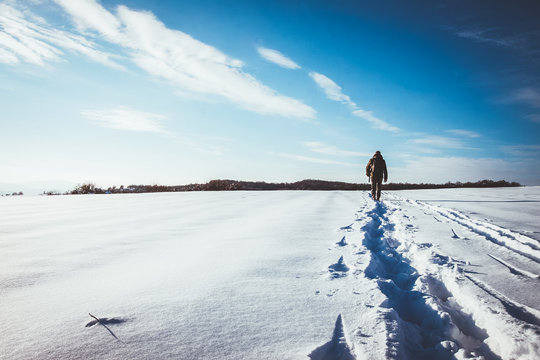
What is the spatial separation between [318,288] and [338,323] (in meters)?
0.44

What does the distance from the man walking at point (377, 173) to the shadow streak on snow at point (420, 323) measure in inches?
305

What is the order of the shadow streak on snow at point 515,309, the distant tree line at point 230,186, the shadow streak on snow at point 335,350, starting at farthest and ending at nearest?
the distant tree line at point 230,186
the shadow streak on snow at point 515,309
the shadow streak on snow at point 335,350

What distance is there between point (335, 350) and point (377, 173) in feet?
30.2

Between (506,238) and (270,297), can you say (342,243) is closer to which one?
(270,297)

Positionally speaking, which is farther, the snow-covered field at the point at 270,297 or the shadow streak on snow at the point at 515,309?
the shadow streak on snow at the point at 515,309

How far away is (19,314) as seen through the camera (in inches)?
56.1

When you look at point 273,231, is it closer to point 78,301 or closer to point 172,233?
point 172,233

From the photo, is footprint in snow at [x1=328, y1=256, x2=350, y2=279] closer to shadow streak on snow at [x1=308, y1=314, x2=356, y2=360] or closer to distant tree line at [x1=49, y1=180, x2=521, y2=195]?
shadow streak on snow at [x1=308, y1=314, x2=356, y2=360]

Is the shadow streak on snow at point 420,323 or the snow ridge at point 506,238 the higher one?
the snow ridge at point 506,238

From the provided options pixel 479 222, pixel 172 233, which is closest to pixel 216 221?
pixel 172 233

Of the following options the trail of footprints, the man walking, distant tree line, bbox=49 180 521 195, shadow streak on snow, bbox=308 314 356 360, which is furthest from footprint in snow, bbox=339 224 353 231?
distant tree line, bbox=49 180 521 195

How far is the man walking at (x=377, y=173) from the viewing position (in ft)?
31.4

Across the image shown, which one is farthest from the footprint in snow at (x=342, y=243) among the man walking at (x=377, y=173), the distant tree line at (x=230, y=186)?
the distant tree line at (x=230, y=186)

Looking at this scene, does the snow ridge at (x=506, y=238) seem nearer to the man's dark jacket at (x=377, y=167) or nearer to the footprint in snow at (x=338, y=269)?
the footprint in snow at (x=338, y=269)
